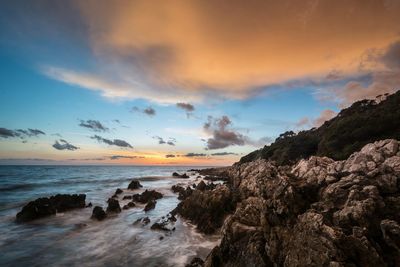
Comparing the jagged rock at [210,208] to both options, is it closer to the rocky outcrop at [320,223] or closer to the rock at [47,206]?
the rocky outcrop at [320,223]

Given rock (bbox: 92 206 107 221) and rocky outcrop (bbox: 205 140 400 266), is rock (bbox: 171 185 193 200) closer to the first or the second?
rock (bbox: 92 206 107 221)

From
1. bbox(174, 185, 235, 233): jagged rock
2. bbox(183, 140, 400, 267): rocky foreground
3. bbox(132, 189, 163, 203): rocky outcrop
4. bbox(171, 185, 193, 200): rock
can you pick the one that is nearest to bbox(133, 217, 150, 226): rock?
bbox(174, 185, 235, 233): jagged rock

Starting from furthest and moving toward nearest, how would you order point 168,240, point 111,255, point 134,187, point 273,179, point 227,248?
1. point 134,187
2. point 168,240
3. point 111,255
4. point 273,179
5. point 227,248

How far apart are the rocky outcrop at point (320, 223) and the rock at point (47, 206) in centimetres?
2589

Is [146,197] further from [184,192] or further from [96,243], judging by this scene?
[96,243]

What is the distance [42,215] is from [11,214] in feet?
17.3

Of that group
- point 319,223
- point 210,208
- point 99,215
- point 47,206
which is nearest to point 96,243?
point 99,215

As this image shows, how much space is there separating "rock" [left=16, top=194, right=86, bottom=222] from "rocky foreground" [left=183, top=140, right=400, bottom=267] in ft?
78.4

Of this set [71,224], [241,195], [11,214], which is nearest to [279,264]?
[241,195]

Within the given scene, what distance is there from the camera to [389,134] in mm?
48219

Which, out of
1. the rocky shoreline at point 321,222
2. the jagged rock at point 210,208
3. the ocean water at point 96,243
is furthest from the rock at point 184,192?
the rocky shoreline at point 321,222

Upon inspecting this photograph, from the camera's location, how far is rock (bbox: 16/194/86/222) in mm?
31094

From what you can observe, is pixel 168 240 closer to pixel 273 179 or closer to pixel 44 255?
pixel 44 255

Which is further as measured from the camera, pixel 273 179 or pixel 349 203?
pixel 273 179
